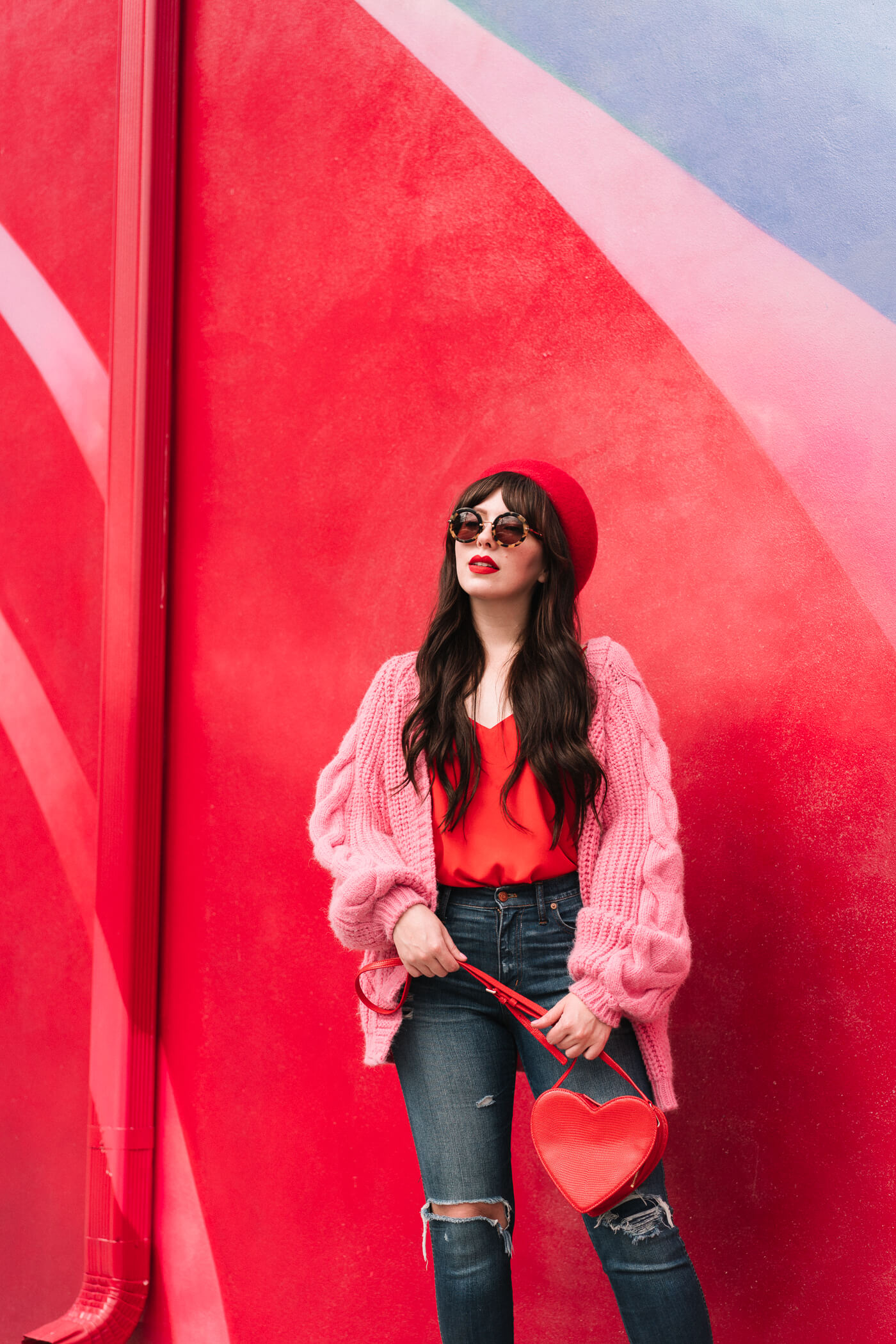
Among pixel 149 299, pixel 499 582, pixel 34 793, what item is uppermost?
pixel 149 299

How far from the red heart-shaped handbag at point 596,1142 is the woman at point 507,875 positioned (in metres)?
0.05

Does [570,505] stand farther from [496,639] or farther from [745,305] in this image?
[745,305]

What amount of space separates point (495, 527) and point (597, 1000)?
0.78m

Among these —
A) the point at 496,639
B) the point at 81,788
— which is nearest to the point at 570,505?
the point at 496,639

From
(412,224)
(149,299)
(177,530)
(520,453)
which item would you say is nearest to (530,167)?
(412,224)

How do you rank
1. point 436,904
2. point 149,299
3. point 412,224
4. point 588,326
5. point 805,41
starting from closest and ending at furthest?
point 436,904 < point 805,41 < point 588,326 < point 412,224 < point 149,299

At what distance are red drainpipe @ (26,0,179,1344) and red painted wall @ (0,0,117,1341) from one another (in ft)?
0.42

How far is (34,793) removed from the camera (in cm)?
304

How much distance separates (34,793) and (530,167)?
209 centimetres

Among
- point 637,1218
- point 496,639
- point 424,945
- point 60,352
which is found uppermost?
point 60,352

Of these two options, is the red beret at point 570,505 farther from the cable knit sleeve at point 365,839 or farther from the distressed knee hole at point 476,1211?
the distressed knee hole at point 476,1211

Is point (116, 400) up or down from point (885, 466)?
up

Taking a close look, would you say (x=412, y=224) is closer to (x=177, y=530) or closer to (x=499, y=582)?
(x=177, y=530)

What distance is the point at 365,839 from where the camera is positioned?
1.80 meters
